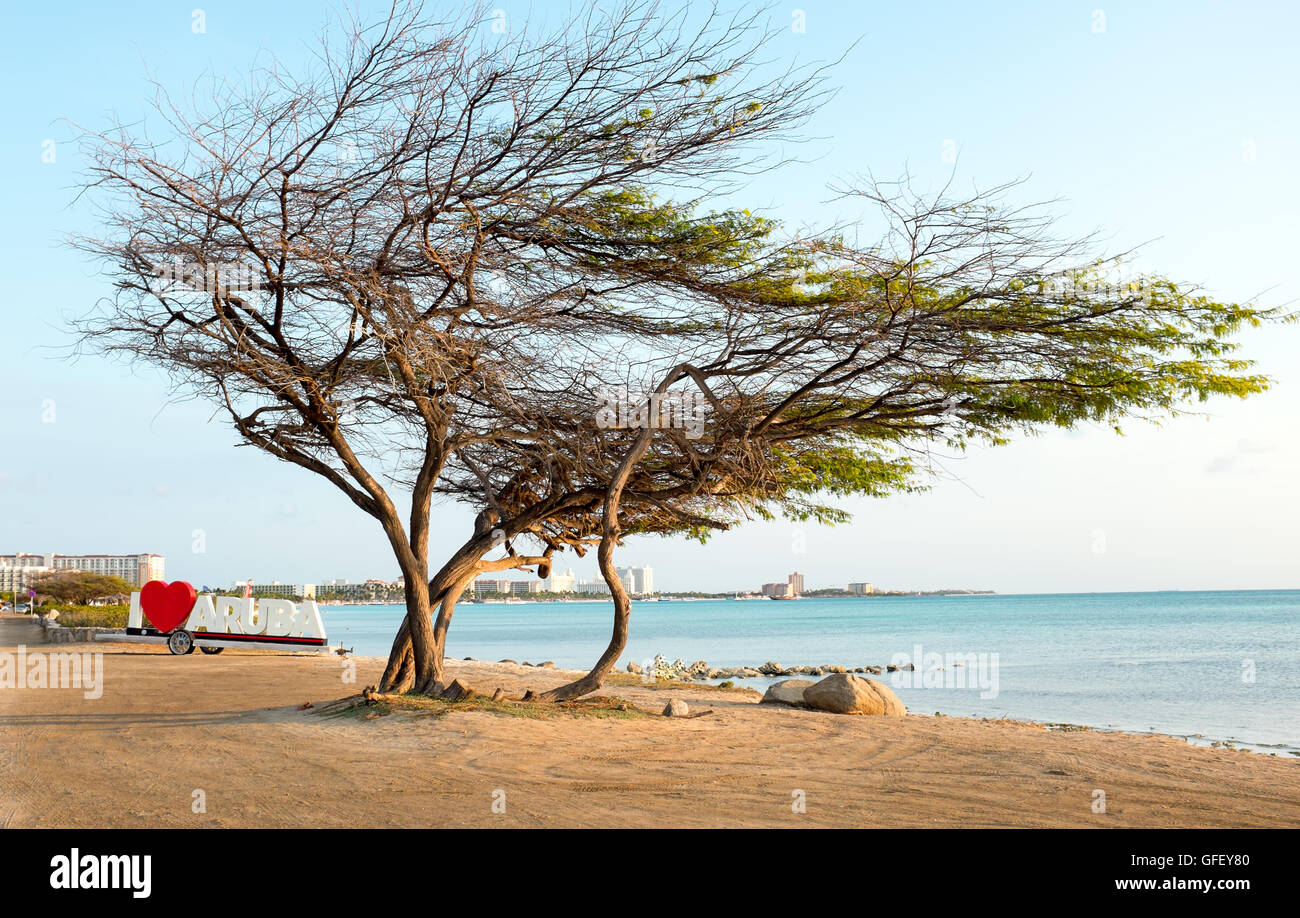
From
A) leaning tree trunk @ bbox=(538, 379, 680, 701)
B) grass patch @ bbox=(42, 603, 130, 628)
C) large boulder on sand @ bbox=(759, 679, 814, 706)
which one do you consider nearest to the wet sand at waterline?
leaning tree trunk @ bbox=(538, 379, 680, 701)

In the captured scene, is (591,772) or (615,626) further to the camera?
(615,626)

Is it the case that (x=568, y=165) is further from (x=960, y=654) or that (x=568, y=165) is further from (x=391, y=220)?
(x=960, y=654)

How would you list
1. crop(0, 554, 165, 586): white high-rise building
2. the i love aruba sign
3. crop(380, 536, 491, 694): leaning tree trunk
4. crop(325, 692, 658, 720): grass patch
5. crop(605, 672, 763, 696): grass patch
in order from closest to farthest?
crop(325, 692, 658, 720): grass patch, crop(380, 536, 491, 694): leaning tree trunk, crop(605, 672, 763, 696): grass patch, the i love aruba sign, crop(0, 554, 165, 586): white high-rise building

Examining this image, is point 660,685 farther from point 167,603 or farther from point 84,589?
point 84,589

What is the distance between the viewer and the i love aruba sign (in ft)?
83.7

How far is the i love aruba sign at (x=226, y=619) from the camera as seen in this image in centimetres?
2552

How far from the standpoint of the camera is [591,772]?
27.9 feet

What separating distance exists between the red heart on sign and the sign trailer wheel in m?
0.28

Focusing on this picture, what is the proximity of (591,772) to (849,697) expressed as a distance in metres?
6.94

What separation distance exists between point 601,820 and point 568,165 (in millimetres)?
6298

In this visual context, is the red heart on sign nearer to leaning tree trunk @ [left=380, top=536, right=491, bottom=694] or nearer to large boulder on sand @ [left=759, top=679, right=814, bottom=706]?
leaning tree trunk @ [left=380, top=536, right=491, bottom=694]

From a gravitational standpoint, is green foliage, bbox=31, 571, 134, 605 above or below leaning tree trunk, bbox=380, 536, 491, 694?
below

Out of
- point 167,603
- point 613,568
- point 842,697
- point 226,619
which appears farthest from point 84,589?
point 842,697

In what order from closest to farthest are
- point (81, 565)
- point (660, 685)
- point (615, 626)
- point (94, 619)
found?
point (615, 626), point (660, 685), point (94, 619), point (81, 565)
